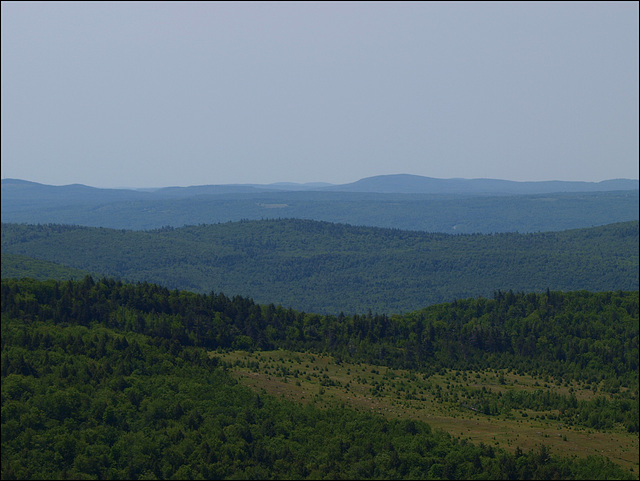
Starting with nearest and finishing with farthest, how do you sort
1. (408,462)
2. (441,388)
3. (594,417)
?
1. (408,462)
2. (594,417)
3. (441,388)

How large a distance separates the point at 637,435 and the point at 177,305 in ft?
269

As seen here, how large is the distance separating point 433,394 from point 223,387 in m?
38.1

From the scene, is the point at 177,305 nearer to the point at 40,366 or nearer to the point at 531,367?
the point at 40,366

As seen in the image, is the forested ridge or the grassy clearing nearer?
the forested ridge

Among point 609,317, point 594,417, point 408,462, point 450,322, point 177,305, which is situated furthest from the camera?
point 450,322

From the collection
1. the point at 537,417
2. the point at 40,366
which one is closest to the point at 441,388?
the point at 537,417

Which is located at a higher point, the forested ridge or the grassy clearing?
the forested ridge

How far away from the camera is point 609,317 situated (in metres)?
147

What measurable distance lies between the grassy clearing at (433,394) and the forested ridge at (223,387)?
444 centimetres

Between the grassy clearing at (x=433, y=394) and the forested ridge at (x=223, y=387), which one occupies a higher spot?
the forested ridge at (x=223, y=387)

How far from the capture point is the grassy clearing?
85.8 meters

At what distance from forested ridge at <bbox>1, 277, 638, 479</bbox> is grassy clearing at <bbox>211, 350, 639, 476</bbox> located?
444 centimetres

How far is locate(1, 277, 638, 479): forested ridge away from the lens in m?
74.1

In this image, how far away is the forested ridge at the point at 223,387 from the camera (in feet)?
243
